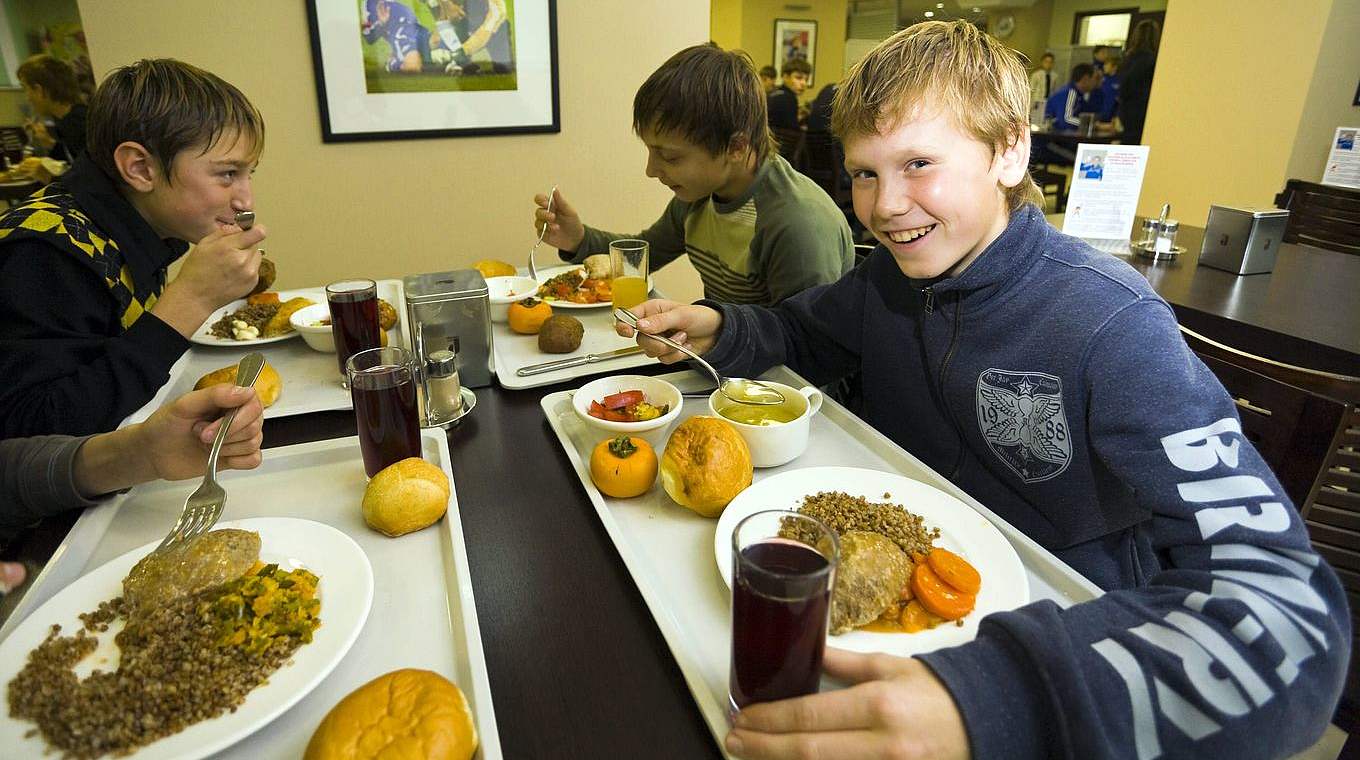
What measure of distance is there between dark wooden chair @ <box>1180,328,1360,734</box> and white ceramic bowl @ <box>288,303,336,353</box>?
1.53 metres

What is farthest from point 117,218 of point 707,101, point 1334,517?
point 1334,517

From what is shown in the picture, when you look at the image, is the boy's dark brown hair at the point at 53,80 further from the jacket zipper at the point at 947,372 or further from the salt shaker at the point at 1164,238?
the salt shaker at the point at 1164,238

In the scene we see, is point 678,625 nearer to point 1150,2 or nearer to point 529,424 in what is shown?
point 529,424

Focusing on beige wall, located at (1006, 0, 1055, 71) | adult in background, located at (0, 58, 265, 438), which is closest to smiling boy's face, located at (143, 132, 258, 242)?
adult in background, located at (0, 58, 265, 438)

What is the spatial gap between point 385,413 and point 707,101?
1.07 m

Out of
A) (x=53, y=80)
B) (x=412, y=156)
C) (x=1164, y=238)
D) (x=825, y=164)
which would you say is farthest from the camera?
(x=825, y=164)

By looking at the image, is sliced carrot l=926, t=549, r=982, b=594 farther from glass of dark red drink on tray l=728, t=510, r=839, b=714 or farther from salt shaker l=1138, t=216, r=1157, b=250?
salt shaker l=1138, t=216, r=1157, b=250

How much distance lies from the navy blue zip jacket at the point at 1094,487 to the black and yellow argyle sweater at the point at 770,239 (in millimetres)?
264

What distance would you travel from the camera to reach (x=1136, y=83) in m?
6.20

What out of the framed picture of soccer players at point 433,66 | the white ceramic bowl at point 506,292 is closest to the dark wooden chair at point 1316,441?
the white ceramic bowl at point 506,292

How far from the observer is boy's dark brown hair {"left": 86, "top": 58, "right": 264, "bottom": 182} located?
4.79 ft

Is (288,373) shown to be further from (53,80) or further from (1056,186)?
(1056,186)

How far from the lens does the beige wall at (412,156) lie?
253 cm

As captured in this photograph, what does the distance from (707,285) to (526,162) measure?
4.40ft
